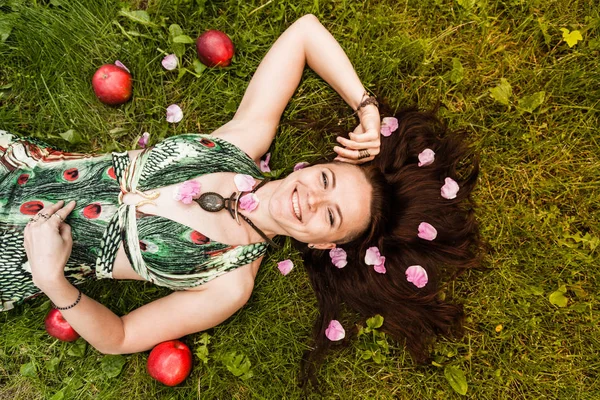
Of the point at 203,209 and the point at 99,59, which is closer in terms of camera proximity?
the point at 203,209

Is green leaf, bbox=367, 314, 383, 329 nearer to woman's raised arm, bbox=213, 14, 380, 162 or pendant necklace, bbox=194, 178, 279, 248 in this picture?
pendant necklace, bbox=194, 178, 279, 248

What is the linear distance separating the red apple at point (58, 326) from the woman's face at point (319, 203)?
5.63 feet

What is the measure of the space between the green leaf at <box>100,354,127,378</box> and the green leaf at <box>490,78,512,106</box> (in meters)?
3.35

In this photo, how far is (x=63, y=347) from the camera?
3.51m

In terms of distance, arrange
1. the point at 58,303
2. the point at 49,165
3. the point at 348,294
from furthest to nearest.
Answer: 1. the point at 348,294
2. the point at 49,165
3. the point at 58,303

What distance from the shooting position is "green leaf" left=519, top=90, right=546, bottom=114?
139 inches

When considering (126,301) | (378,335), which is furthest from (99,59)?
(378,335)

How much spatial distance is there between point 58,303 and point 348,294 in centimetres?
187

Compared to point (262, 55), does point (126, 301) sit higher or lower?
lower

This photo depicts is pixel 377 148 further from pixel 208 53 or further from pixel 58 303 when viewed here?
pixel 58 303

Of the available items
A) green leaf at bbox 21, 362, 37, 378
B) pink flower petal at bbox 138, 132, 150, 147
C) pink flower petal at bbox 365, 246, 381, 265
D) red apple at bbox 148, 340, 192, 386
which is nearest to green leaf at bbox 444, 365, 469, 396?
pink flower petal at bbox 365, 246, 381, 265

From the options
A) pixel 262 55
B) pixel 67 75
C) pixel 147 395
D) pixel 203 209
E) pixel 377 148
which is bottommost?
pixel 147 395

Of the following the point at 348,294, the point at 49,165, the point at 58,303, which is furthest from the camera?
the point at 348,294

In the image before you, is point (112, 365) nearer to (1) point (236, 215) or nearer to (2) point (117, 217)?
(2) point (117, 217)
